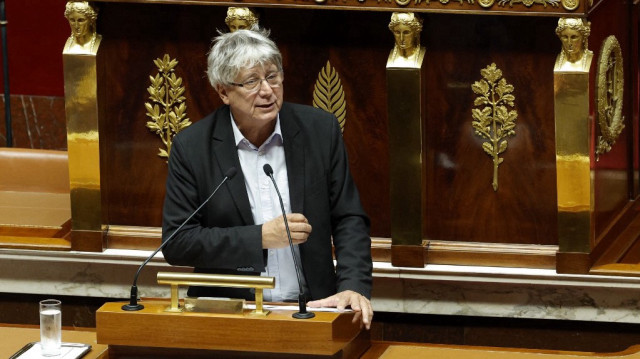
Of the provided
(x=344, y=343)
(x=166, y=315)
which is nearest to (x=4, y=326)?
(x=166, y=315)

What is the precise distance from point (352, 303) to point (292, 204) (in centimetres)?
35

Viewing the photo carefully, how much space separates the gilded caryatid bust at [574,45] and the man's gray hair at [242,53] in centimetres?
109

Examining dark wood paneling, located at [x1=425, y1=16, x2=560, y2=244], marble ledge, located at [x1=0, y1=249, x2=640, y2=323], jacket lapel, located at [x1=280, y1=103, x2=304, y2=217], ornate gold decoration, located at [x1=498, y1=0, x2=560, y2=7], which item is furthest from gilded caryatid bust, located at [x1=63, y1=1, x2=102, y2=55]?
ornate gold decoration, located at [x1=498, y1=0, x2=560, y2=7]

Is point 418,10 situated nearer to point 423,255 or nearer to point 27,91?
point 423,255

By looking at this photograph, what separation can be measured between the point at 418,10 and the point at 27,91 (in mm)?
2348

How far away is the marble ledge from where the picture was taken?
4383 mm

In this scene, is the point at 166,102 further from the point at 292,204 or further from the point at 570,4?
the point at 570,4

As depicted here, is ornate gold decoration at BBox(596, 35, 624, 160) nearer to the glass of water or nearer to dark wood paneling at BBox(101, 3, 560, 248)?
dark wood paneling at BBox(101, 3, 560, 248)

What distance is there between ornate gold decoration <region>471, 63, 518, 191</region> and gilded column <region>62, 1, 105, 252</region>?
1.23m

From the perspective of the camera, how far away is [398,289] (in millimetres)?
4539

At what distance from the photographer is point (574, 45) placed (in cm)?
418

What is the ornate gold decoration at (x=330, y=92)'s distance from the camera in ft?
14.8

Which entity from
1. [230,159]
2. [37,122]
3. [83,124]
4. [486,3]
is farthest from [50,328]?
[37,122]

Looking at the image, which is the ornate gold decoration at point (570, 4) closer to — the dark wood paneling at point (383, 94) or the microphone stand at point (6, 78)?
the dark wood paneling at point (383, 94)
